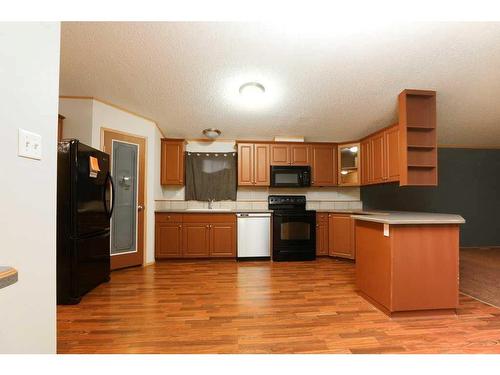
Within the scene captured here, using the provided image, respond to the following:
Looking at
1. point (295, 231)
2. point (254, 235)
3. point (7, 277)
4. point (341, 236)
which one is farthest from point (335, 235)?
point (7, 277)

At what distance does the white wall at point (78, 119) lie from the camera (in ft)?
9.64

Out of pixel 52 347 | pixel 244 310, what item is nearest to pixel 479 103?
pixel 244 310

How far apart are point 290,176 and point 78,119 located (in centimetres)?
328

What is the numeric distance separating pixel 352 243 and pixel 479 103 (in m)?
2.65

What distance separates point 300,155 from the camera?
171 inches

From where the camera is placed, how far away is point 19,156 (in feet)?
3.25

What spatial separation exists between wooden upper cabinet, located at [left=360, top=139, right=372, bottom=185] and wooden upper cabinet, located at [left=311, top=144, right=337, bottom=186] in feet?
1.56

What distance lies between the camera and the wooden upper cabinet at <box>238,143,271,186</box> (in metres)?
4.27

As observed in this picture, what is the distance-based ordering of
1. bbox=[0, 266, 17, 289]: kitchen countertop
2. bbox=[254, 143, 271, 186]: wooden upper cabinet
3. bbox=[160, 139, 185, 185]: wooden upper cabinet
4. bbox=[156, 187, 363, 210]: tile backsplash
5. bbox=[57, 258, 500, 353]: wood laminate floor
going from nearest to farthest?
bbox=[0, 266, 17, 289]: kitchen countertop → bbox=[57, 258, 500, 353]: wood laminate floor → bbox=[160, 139, 185, 185]: wooden upper cabinet → bbox=[254, 143, 271, 186]: wooden upper cabinet → bbox=[156, 187, 363, 210]: tile backsplash

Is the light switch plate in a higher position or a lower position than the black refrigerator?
higher

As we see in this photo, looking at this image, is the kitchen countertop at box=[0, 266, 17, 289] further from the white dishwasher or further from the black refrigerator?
the white dishwasher

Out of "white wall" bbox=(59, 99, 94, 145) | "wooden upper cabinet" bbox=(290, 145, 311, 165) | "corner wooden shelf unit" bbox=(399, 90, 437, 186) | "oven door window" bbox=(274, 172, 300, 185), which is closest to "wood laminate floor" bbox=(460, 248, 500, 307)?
"corner wooden shelf unit" bbox=(399, 90, 437, 186)

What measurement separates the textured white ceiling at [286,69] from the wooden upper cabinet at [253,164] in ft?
1.85
